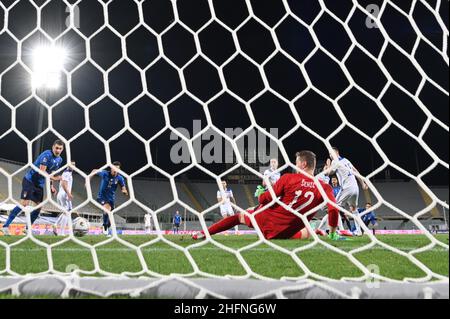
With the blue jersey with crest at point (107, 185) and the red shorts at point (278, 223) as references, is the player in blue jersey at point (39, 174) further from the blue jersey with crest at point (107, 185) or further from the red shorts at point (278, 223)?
the red shorts at point (278, 223)

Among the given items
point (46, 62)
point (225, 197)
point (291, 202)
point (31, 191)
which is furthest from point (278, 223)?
point (31, 191)

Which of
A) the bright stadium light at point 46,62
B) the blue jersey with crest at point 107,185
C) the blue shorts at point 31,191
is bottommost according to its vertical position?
the blue shorts at point 31,191

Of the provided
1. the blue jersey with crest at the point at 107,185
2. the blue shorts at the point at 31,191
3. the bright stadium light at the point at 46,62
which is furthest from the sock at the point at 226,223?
the blue jersey with crest at the point at 107,185

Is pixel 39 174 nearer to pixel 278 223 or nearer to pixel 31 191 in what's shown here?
pixel 31 191

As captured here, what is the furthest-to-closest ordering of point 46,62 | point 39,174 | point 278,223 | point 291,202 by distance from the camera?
point 39,174 → point 46,62 → point 278,223 → point 291,202

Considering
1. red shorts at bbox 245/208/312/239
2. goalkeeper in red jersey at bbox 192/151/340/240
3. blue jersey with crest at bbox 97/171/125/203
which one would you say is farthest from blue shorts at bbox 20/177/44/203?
red shorts at bbox 245/208/312/239

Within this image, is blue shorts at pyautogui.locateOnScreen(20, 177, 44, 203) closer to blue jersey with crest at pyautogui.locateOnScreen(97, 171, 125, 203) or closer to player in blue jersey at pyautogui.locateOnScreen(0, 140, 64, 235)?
player in blue jersey at pyautogui.locateOnScreen(0, 140, 64, 235)

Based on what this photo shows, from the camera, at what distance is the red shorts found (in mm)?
2689

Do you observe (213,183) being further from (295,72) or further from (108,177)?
(108,177)

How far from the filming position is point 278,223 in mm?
2699

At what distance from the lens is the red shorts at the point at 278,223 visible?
2.69 m

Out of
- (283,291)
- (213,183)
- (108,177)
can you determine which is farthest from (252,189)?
(283,291)
